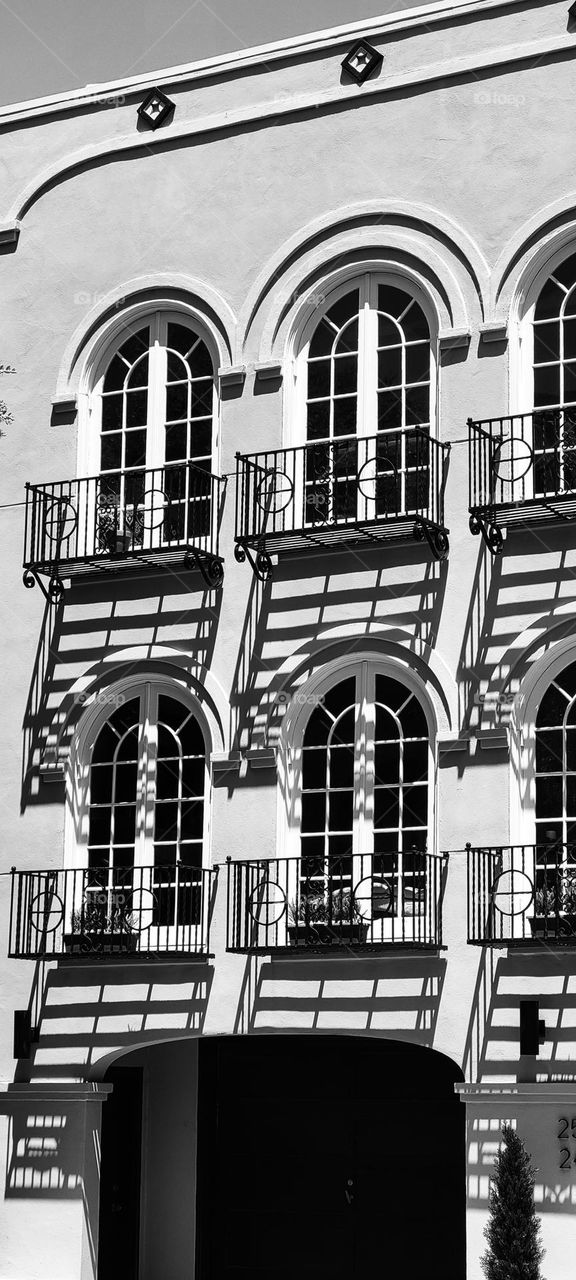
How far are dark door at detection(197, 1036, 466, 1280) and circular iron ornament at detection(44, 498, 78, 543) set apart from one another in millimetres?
6181

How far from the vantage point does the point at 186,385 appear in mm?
21453

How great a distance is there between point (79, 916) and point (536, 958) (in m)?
5.15

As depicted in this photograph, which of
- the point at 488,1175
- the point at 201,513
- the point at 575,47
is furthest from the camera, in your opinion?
the point at 201,513

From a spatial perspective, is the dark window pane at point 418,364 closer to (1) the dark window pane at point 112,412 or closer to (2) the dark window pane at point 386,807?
(1) the dark window pane at point 112,412

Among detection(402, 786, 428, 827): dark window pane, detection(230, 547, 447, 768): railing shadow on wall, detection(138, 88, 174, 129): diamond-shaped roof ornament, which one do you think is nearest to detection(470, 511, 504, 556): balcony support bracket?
detection(230, 547, 447, 768): railing shadow on wall

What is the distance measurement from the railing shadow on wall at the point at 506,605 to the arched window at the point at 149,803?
3221 millimetres

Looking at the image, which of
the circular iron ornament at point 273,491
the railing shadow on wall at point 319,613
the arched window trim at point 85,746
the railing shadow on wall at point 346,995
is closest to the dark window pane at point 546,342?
the railing shadow on wall at point 319,613

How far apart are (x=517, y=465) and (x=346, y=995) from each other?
5.53 m

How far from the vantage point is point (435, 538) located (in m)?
19.4

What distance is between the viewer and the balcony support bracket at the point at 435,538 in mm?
19219

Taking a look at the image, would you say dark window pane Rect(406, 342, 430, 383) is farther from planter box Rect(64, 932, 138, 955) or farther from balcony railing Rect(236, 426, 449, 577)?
planter box Rect(64, 932, 138, 955)

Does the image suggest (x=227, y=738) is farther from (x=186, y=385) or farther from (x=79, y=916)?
(x=186, y=385)

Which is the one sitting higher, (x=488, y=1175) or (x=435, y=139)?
(x=435, y=139)

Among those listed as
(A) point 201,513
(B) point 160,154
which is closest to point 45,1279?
(A) point 201,513
